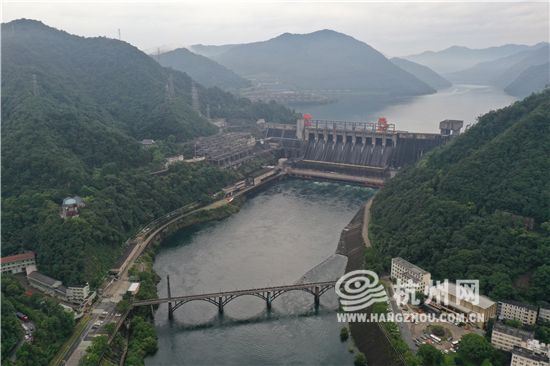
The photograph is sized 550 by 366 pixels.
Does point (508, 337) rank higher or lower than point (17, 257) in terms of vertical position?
lower

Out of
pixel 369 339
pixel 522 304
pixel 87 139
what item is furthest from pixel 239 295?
pixel 87 139

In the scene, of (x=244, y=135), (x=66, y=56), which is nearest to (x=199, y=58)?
(x=66, y=56)

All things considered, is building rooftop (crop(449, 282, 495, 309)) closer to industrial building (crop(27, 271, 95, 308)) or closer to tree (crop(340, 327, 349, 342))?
tree (crop(340, 327, 349, 342))

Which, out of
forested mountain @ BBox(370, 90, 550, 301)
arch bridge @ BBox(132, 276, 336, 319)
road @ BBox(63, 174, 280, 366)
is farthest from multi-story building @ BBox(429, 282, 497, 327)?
road @ BBox(63, 174, 280, 366)

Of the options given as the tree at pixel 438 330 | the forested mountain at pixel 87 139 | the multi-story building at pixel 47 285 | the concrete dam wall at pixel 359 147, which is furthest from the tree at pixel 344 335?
the concrete dam wall at pixel 359 147

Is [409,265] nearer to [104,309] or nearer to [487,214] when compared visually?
[487,214]

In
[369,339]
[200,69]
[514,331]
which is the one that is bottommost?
[369,339]
